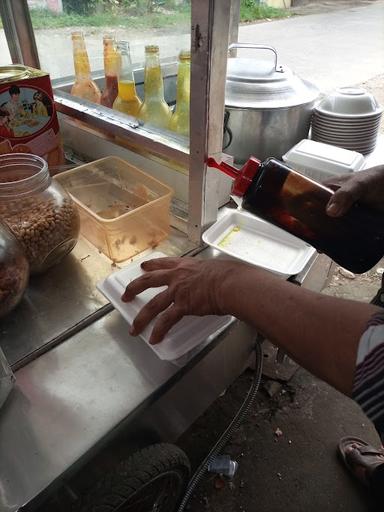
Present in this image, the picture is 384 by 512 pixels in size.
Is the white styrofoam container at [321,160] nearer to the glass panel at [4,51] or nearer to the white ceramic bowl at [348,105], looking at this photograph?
the white ceramic bowl at [348,105]

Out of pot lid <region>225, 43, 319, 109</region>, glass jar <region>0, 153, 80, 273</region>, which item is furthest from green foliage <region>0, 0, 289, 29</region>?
glass jar <region>0, 153, 80, 273</region>

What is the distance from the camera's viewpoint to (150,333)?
592 millimetres

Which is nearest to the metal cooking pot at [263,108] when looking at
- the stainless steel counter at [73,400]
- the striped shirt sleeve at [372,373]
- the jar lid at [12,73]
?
the jar lid at [12,73]

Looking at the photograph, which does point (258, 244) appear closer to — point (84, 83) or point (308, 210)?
point (308, 210)

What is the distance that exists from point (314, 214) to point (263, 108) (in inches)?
16.6

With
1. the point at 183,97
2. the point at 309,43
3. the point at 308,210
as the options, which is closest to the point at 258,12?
the point at 309,43

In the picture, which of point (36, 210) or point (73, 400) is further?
point (36, 210)

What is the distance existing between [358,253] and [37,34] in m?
0.98

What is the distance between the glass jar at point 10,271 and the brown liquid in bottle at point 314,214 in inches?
14.4

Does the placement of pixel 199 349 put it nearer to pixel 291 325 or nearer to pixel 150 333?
pixel 150 333

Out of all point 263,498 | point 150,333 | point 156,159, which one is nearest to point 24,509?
point 150,333

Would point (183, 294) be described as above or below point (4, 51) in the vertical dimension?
below

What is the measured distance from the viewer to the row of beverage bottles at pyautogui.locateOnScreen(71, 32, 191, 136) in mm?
866

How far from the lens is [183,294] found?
1.89 feet
